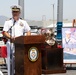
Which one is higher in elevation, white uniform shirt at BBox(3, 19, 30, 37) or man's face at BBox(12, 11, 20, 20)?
man's face at BBox(12, 11, 20, 20)

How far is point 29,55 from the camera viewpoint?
5.55 m

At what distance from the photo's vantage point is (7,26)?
22.5 feet

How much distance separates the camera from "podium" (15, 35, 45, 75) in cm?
552

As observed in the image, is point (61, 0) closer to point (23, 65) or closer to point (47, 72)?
point (47, 72)

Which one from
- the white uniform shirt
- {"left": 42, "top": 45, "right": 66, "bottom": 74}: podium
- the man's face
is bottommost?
{"left": 42, "top": 45, "right": 66, "bottom": 74}: podium

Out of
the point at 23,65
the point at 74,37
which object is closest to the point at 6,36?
the point at 23,65

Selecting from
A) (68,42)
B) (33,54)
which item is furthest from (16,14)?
(68,42)

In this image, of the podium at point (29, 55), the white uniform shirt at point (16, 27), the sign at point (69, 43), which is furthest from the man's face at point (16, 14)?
the sign at point (69, 43)

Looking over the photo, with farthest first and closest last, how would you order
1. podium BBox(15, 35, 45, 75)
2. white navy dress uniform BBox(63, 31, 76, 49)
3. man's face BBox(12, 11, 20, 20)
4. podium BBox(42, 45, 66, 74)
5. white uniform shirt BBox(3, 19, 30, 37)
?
1. white navy dress uniform BBox(63, 31, 76, 49)
2. podium BBox(42, 45, 66, 74)
3. white uniform shirt BBox(3, 19, 30, 37)
4. man's face BBox(12, 11, 20, 20)
5. podium BBox(15, 35, 45, 75)

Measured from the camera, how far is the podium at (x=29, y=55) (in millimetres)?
5516

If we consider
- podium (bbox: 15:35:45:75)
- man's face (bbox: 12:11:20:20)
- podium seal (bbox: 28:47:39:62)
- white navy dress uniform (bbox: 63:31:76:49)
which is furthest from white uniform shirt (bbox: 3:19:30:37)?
white navy dress uniform (bbox: 63:31:76:49)

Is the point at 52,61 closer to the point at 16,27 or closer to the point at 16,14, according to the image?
the point at 16,27

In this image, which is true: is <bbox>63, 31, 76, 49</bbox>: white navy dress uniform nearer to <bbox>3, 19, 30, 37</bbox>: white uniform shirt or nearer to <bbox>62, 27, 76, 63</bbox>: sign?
<bbox>62, 27, 76, 63</bbox>: sign

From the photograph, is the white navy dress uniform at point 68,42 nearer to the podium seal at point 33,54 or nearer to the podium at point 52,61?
the podium at point 52,61
